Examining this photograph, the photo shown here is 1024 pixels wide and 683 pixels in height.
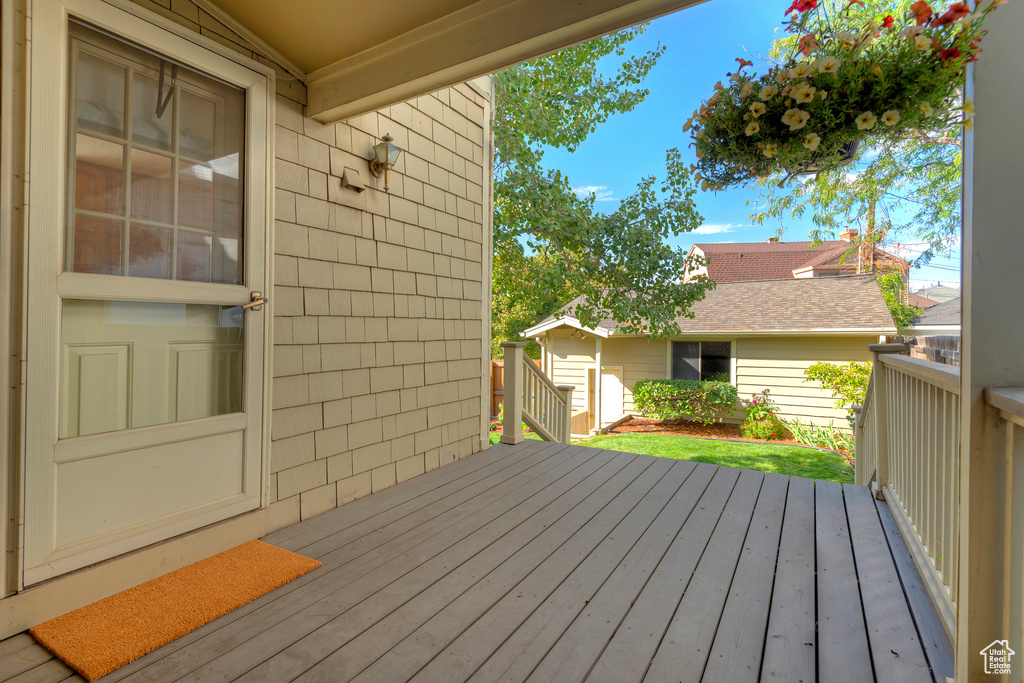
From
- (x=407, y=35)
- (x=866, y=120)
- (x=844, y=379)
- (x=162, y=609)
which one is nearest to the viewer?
(x=866, y=120)

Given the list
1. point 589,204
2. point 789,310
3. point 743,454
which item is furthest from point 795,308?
point 589,204

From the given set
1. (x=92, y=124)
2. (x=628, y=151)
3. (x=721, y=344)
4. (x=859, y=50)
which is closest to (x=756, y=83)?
(x=859, y=50)

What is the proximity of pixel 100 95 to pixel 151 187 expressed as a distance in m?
0.37

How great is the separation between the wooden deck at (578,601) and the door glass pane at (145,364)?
2.61 feet

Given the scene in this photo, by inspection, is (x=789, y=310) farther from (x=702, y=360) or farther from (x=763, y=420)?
(x=763, y=420)

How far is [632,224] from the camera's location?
7.07 meters

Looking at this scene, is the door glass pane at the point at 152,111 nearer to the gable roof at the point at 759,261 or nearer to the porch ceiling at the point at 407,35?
the porch ceiling at the point at 407,35

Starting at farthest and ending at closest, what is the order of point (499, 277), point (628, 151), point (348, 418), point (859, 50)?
1. point (628, 151)
2. point (499, 277)
3. point (348, 418)
4. point (859, 50)

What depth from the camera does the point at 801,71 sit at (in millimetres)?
1392

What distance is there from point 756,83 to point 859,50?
0.86ft

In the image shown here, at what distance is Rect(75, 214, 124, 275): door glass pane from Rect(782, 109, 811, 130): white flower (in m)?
2.46

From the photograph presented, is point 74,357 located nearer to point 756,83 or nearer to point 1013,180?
point 756,83

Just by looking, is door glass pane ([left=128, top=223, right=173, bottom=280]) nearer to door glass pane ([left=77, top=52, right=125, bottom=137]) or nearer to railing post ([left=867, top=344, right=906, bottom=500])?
door glass pane ([left=77, top=52, right=125, bottom=137])

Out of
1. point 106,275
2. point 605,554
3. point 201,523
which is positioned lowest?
point 605,554
